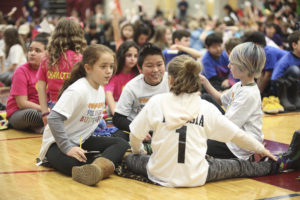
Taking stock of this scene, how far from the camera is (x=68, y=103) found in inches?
131

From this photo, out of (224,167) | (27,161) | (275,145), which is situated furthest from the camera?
(275,145)

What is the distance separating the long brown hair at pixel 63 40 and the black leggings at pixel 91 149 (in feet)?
3.89

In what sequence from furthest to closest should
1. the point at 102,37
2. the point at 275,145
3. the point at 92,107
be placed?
the point at 102,37 < the point at 275,145 < the point at 92,107

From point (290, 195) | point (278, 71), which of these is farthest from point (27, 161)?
point (278, 71)

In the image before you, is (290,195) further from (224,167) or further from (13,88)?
(13,88)

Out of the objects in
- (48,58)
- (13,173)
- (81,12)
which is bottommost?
(13,173)

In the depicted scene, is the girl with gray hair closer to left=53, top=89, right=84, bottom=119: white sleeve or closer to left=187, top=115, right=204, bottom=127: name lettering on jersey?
left=187, top=115, right=204, bottom=127: name lettering on jersey

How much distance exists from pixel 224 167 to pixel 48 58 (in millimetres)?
2169

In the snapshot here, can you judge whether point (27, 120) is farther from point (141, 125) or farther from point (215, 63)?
point (215, 63)

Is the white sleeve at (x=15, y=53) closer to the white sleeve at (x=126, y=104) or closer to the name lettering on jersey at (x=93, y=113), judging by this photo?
the white sleeve at (x=126, y=104)

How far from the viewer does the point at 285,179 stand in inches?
128

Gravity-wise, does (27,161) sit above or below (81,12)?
below

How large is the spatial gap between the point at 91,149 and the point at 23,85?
1857 millimetres

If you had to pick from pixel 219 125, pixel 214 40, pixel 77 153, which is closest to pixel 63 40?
pixel 77 153
